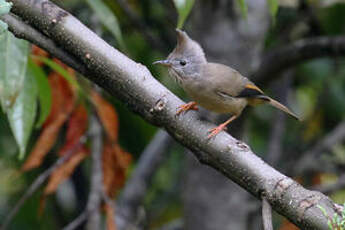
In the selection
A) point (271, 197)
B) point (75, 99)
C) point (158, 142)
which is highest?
point (158, 142)

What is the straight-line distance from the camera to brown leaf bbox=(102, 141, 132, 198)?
355 centimetres

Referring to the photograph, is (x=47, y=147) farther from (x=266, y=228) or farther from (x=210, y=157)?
(x=266, y=228)

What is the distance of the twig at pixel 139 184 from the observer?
4.45 m

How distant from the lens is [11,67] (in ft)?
7.59

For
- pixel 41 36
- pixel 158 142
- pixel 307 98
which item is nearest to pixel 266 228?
pixel 41 36

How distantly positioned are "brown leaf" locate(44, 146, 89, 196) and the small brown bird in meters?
0.88

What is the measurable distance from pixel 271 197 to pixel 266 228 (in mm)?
125

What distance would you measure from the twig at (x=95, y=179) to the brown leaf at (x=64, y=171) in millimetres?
100

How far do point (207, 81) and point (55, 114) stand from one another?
40.6 inches

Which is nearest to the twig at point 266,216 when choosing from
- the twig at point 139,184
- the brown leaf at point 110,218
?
the brown leaf at point 110,218

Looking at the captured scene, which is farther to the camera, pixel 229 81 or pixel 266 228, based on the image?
pixel 229 81

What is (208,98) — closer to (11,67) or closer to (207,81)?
(207,81)

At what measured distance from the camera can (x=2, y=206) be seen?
4898 mm

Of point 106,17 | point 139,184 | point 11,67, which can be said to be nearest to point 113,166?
point 139,184
